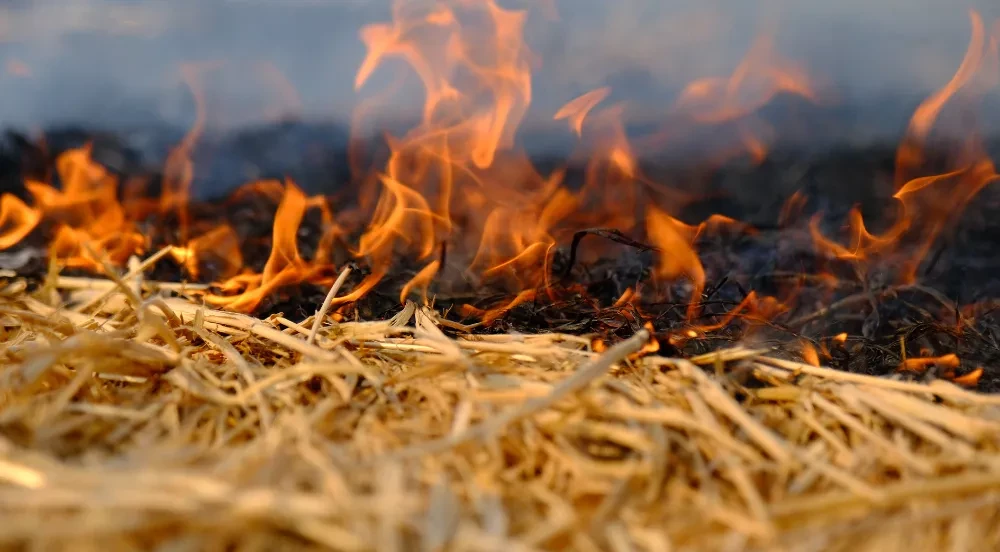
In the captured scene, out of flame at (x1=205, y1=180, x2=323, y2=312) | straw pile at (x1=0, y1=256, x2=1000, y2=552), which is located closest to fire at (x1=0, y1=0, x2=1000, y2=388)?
flame at (x1=205, y1=180, x2=323, y2=312)

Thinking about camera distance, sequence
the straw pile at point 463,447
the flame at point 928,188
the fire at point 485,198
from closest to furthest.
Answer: the straw pile at point 463,447, the fire at point 485,198, the flame at point 928,188

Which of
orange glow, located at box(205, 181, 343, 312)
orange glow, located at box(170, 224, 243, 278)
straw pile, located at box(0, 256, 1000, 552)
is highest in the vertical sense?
straw pile, located at box(0, 256, 1000, 552)

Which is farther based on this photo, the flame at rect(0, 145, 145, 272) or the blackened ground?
the flame at rect(0, 145, 145, 272)

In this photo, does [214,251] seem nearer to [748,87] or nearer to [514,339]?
[514,339]

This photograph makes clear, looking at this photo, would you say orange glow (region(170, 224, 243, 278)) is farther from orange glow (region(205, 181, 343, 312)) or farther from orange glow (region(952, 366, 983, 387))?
orange glow (region(952, 366, 983, 387))

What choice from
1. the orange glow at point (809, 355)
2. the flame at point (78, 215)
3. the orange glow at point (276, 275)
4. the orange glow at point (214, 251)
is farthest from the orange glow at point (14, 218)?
the orange glow at point (809, 355)

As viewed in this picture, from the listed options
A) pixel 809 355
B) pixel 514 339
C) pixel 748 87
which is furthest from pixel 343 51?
pixel 809 355

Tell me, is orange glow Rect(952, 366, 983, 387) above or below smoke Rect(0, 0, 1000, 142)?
below

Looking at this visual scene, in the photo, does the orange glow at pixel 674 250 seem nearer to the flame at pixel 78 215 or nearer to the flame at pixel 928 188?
the flame at pixel 928 188
